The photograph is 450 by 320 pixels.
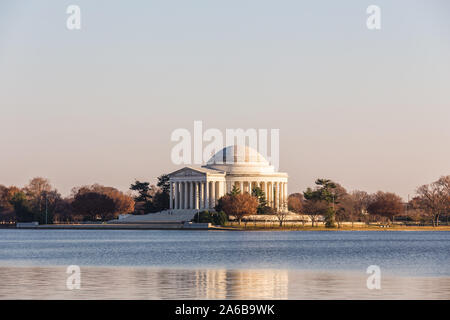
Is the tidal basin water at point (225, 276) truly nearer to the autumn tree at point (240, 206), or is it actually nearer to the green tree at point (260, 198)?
the autumn tree at point (240, 206)

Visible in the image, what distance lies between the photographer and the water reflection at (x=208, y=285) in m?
38.7

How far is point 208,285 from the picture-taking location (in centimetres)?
4394

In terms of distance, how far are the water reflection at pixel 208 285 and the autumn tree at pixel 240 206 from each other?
4493 inches

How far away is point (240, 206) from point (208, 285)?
4961 inches

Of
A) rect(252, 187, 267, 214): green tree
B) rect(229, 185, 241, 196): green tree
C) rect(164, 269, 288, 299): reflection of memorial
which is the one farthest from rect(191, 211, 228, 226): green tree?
rect(164, 269, 288, 299): reflection of memorial

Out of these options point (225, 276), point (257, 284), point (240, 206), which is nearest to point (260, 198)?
point (240, 206)

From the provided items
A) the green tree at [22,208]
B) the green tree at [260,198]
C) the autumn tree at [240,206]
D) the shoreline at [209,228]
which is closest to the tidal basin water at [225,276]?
the shoreline at [209,228]

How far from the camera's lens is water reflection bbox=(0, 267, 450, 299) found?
127 feet

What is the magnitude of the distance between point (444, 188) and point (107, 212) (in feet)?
234

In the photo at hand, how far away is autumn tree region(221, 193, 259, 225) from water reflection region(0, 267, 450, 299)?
4493 inches
